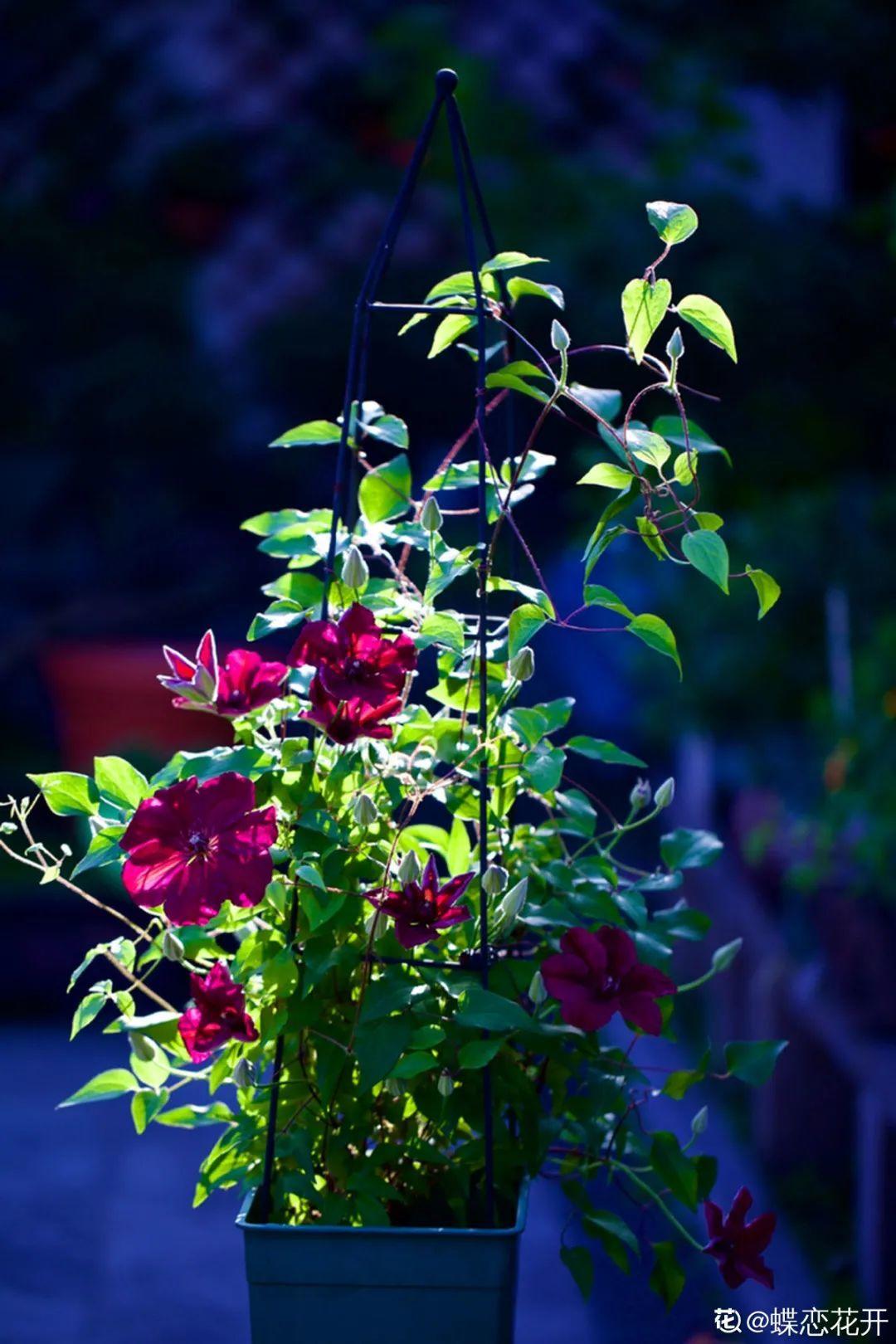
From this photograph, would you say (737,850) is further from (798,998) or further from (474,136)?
(474,136)

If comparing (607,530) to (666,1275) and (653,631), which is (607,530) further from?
(666,1275)

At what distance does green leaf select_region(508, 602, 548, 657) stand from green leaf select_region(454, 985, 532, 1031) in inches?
6.2

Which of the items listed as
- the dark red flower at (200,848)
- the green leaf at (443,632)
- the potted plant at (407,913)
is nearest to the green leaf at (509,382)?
the potted plant at (407,913)

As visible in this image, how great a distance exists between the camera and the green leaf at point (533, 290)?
65 centimetres

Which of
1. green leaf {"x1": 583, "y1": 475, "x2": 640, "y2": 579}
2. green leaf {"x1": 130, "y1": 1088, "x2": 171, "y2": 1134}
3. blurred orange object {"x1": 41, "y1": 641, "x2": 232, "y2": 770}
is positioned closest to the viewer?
green leaf {"x1": 583, "y1": 475, "x2": 640, "y2": 579}

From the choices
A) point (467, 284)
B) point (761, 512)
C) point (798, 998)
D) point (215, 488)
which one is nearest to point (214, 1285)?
point (798, 998)

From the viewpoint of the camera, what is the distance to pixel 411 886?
0.65m

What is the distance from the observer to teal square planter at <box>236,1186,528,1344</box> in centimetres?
64

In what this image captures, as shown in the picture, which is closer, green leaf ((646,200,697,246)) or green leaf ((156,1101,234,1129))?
green leaf ((646,200,697,246))

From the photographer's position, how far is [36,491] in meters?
3.24

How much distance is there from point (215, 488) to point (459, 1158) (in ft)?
9.19

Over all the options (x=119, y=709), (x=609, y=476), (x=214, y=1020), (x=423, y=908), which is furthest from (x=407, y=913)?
(x=119, y=709)

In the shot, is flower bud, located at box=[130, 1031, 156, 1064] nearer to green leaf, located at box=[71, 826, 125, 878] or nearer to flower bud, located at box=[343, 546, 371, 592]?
green leaf, located at box=[71, 826, 125, 878]

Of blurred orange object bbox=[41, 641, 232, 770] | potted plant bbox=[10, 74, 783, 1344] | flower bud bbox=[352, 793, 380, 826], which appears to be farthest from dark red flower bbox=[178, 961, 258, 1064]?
blurred orange object bbox=[41, 641, 232, 770]
